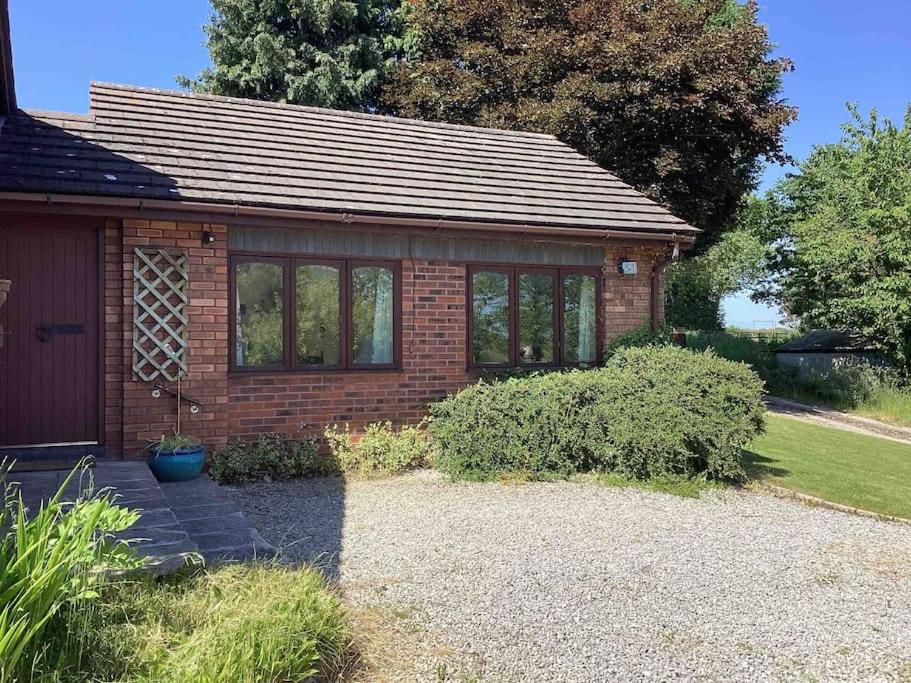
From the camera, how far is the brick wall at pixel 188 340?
7.19 meters

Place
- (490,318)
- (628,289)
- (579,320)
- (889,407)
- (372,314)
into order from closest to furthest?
(372,314), (490,318), (579,320), (628,289), (889,407)

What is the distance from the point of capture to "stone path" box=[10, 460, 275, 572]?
4.02 metres

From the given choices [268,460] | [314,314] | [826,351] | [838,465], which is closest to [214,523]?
[268,460]

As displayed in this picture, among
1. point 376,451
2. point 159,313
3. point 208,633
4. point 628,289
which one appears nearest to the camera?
point 208,633

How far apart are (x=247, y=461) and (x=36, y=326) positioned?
2503 millimetres

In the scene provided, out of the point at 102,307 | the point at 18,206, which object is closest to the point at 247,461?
the point at 102,307

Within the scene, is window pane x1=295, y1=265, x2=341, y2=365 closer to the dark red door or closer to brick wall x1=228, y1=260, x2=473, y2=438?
brick wall x1=228, y1=260, x2=473, y2=438

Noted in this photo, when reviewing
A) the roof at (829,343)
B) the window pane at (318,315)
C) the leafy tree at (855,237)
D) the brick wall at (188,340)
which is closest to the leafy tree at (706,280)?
the roof at (829,343)

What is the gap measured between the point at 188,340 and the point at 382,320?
230 centimetres

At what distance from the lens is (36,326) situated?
23.0 feet

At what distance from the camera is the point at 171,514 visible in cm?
475

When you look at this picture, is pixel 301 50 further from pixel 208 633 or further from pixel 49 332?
pixel 208 633

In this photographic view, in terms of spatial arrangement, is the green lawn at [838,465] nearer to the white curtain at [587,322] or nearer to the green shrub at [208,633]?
the white curtain at [587,322]

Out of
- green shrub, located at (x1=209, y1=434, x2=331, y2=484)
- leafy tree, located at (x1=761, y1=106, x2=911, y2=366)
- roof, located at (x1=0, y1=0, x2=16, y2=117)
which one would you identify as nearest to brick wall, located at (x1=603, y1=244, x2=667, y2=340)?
green shrub, located at (x1=209, y1=434, x2=331, y2=484)
